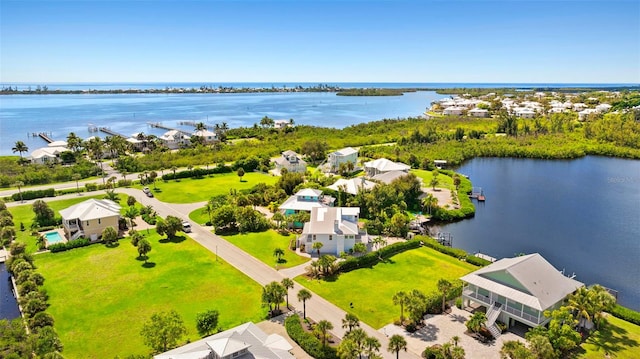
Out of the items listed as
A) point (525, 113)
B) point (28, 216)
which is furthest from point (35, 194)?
point (525, 113)

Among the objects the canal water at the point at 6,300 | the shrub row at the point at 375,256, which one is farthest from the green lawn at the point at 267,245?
the canal water at the point at 6,300

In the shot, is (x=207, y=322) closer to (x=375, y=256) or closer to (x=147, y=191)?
(x=375, y=256)

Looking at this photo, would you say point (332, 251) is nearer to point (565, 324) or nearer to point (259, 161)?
point (565, 324)

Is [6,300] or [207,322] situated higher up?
[207,322]

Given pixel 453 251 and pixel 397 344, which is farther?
pixel 453 251

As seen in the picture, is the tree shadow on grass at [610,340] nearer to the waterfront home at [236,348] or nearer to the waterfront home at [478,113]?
the waterfront home at [236,348]
